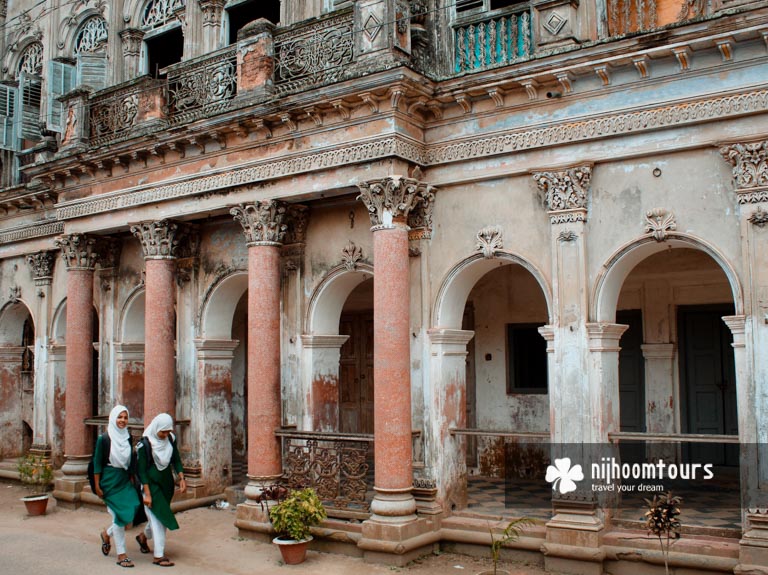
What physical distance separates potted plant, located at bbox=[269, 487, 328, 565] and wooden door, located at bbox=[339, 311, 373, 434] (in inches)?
216

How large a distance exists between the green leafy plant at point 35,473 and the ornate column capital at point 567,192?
10.2 metres

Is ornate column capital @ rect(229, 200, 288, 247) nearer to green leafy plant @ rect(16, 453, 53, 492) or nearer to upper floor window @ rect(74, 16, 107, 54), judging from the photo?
upper floor window @ rect(74, 16, 107, 54)

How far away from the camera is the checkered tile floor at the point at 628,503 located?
931 cm

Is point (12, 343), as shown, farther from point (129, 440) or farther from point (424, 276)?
point (424, 276)

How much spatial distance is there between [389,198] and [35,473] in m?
8.74

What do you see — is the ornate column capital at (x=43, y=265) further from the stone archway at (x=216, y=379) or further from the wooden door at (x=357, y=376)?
the wooden door at (x=357, y=376)

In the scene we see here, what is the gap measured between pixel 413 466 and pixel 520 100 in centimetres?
483

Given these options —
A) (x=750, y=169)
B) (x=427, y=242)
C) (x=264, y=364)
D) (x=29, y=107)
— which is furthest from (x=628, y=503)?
(x=29, y=107)

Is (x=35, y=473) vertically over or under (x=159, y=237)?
under

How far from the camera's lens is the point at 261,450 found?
10867 mm

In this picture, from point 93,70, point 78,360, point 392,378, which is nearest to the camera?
point 392,378

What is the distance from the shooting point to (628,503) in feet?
33.7

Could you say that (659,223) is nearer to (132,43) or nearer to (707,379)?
(707,379)

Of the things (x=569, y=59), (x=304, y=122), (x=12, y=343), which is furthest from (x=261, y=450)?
(x=12, y=343)
